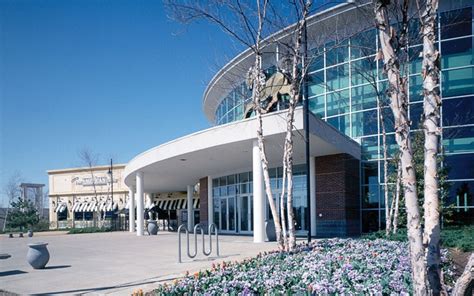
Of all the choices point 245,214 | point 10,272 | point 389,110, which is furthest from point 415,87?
point 10,272

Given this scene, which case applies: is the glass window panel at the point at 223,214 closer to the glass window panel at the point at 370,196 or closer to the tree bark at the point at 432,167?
the glass window panel at the point at 370,196

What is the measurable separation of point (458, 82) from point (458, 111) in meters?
1.54

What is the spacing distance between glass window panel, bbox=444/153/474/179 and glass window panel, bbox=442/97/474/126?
1.72 meters

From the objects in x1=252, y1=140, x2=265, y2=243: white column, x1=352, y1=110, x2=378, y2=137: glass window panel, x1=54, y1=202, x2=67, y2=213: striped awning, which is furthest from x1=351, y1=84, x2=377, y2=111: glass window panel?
x1=54, y1=202, x2=67, y2=213: striped awning

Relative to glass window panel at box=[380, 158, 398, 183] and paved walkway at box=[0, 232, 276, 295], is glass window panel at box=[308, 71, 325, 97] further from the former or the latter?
paved walkway at box=[0, 232, 276, 295]

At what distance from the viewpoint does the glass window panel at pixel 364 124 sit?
2430cm

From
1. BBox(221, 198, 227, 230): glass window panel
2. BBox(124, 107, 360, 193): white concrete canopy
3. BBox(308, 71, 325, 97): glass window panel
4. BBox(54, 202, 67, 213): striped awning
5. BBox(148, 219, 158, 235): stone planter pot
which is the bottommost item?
BBox(54, 202, 67, 213): striped awning

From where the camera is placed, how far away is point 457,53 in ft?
74.4

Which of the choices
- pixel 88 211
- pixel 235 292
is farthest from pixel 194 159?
pixel 88 211

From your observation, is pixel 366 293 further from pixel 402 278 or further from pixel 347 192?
pixel 347 192

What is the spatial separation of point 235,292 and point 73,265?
9358 millimetres

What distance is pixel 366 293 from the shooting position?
18.2 ft

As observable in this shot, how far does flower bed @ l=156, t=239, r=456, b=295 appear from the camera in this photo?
5816 millimetres

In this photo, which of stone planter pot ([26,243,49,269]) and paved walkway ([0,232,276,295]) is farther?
stone planter pot ([26,243,49,269])
